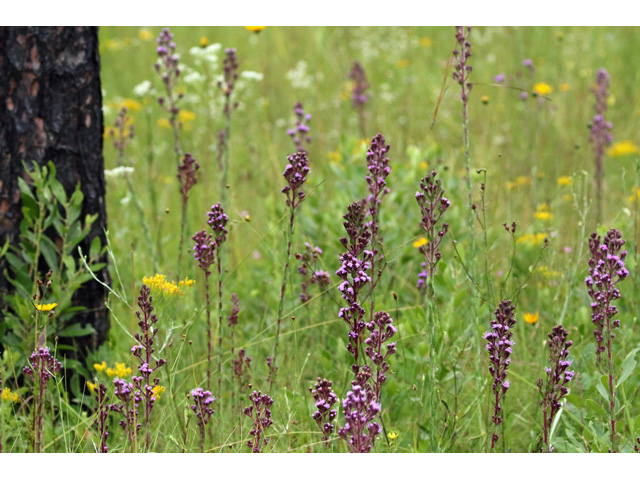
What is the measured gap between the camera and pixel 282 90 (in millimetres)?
6918

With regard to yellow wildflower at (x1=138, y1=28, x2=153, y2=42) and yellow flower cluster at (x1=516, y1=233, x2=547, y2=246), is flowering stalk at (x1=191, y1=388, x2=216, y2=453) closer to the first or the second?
yellow flower cluster at (x1=516, y1=233, x2=547, y2=246)

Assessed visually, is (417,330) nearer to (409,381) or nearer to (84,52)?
(409,381)

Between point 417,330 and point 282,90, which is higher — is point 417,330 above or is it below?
below

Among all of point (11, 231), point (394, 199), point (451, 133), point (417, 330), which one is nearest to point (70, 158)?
point (11, 231)

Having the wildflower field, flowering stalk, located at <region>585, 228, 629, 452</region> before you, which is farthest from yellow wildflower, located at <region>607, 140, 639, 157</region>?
flowering stalk, located at <region>585, 228, 629, 452</region>

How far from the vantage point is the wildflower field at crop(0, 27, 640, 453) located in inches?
83.6

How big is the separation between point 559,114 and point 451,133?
0.80m

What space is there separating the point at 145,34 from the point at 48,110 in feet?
18.1

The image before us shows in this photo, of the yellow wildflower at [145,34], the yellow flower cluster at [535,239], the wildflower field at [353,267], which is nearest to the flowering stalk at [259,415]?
the wildflower field at [353,267]

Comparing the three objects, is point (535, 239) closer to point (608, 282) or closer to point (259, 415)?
point (608, 282)

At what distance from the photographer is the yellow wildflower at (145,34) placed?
7.90 meters

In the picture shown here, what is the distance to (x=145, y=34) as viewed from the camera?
317 inches

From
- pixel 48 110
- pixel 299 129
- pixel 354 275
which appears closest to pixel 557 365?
pixel 354 275

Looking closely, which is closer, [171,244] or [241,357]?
[241,357]
